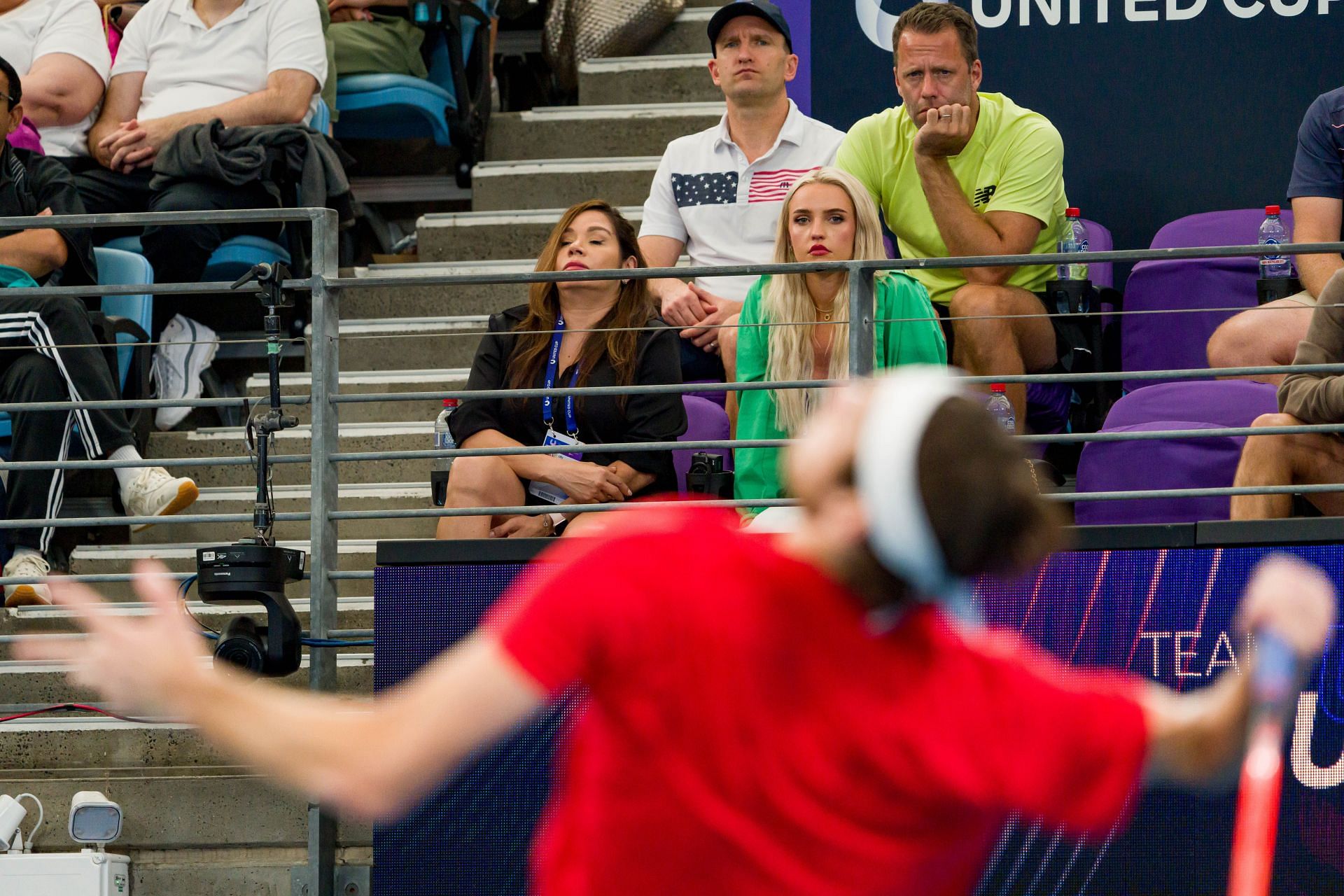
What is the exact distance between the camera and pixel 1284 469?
15.1 feet

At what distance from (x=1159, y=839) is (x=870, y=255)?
6.16 feet

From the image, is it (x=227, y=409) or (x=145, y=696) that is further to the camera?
(x=227, y=409)

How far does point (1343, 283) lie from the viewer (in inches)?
182

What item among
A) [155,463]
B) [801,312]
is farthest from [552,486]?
[155,463]

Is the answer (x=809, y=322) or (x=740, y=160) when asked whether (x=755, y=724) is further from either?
(x=740, y=160)

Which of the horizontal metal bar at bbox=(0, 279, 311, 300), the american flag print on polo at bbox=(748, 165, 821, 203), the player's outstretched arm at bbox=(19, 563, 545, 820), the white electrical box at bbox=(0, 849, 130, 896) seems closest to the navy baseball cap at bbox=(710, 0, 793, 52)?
the american flag print on polo at bbox=(748, 165, 821, 203)

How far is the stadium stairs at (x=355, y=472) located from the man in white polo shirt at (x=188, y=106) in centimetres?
49

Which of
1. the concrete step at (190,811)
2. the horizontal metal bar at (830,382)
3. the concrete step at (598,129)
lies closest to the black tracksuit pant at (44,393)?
the concrete step at (190,811)

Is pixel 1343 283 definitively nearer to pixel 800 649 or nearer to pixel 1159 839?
pixel 1159 839

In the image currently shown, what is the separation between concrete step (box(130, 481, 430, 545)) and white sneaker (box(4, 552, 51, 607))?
0.58 metres

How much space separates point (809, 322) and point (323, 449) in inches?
54.4

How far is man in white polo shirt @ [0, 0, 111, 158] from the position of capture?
6824mm

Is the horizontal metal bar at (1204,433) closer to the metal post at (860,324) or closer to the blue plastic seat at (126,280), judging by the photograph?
the metal post at (860,324)

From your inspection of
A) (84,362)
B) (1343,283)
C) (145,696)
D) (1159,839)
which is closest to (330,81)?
(84,362)
